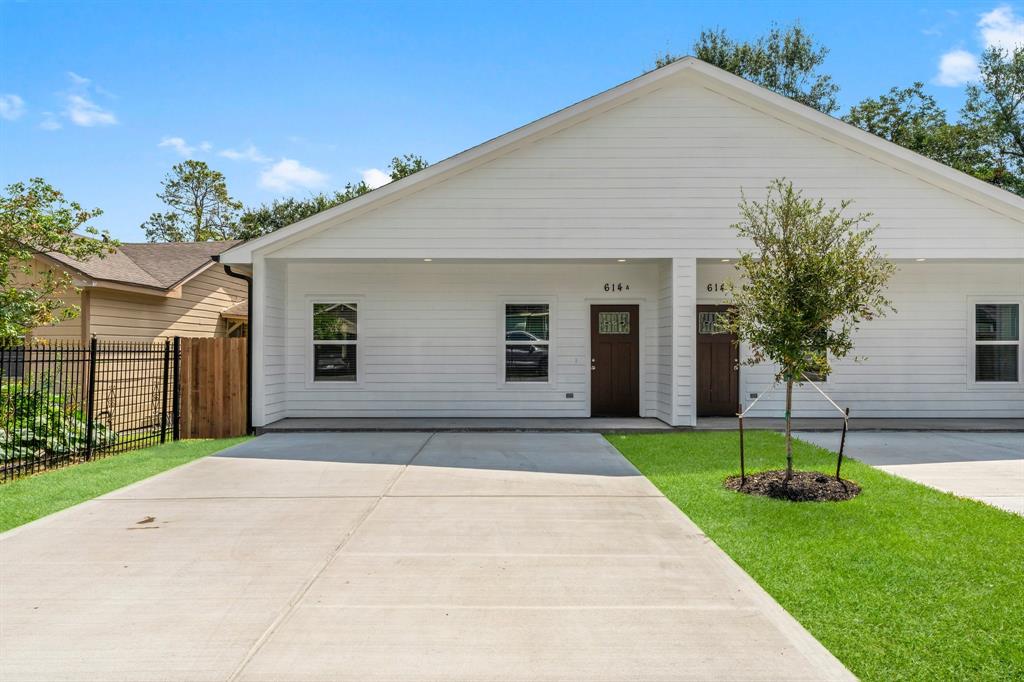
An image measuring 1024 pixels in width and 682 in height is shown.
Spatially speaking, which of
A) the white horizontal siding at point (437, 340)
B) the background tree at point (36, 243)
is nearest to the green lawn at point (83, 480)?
the background tree at point (36, 243)

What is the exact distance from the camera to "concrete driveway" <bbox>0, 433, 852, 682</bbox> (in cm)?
317

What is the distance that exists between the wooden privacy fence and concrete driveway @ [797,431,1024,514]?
932 cm

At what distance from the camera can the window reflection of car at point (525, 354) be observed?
39.8 ft

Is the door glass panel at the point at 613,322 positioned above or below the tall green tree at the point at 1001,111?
below

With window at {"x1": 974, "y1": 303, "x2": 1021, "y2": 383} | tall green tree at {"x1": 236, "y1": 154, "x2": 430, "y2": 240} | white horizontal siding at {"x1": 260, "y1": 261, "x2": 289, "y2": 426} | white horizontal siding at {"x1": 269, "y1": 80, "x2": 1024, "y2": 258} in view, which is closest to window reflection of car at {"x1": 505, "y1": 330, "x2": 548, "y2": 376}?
white horizontal siding at {"x1": 269, "y1": 80, "x2": 1024, "y2": 258}

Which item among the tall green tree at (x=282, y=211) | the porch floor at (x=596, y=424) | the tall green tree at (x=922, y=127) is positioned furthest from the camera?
the tall green tree at (x=282, y=211)

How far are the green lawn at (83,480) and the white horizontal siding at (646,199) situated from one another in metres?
3.64

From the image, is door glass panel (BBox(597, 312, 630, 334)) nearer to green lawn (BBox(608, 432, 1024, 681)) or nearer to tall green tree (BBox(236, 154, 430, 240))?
green lawn (BBox(608, 432, 1024, 681))

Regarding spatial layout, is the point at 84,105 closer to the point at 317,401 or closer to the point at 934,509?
the point at 317,401

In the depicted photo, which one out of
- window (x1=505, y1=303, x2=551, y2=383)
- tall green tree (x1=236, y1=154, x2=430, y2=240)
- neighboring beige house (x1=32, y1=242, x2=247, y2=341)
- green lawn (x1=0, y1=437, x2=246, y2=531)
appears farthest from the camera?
tall green tree (x1=236, y1=154, x2=430, y2=240)

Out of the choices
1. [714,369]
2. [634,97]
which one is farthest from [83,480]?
[714,369]

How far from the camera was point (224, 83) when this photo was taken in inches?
752

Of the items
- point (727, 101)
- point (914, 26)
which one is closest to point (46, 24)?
point (727, 101)

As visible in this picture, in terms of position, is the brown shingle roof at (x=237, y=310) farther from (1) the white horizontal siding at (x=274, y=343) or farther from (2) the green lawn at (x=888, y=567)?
(2) the green lawn at (x=888, y=567)
